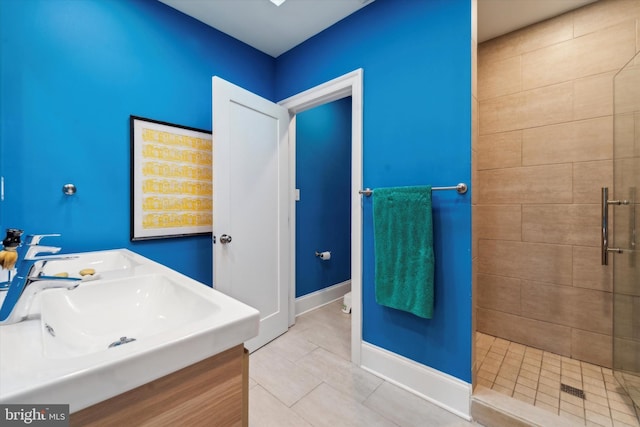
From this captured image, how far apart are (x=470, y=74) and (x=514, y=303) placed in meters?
1.70

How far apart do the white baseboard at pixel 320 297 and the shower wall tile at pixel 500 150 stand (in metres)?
1.90

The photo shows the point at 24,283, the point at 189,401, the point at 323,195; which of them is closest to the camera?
the point at 189,401

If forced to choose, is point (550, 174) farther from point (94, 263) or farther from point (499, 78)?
point (94, 263)

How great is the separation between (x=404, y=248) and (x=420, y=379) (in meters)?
0.77

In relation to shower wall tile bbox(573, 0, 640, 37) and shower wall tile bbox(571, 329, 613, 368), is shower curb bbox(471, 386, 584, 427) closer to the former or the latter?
shower wall tile bbox(571, 329, 613, 368)

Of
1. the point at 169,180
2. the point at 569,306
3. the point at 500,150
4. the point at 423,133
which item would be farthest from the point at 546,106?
the point at 169,180

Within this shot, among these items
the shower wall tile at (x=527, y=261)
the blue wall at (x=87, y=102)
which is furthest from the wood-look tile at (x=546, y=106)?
the blue wall at (x=87, y=102)

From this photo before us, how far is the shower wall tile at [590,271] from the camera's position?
1.67 meters

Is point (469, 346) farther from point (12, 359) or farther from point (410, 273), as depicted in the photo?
point (12, 359)

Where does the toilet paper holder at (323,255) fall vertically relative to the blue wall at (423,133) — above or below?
below

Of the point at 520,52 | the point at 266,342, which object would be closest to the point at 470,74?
the point at 520,52

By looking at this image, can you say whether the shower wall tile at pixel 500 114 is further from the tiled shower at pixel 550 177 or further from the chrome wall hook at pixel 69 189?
the chrome wall hook at pixel 69 189

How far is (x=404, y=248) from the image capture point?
156cm

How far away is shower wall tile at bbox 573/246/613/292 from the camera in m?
1.67
